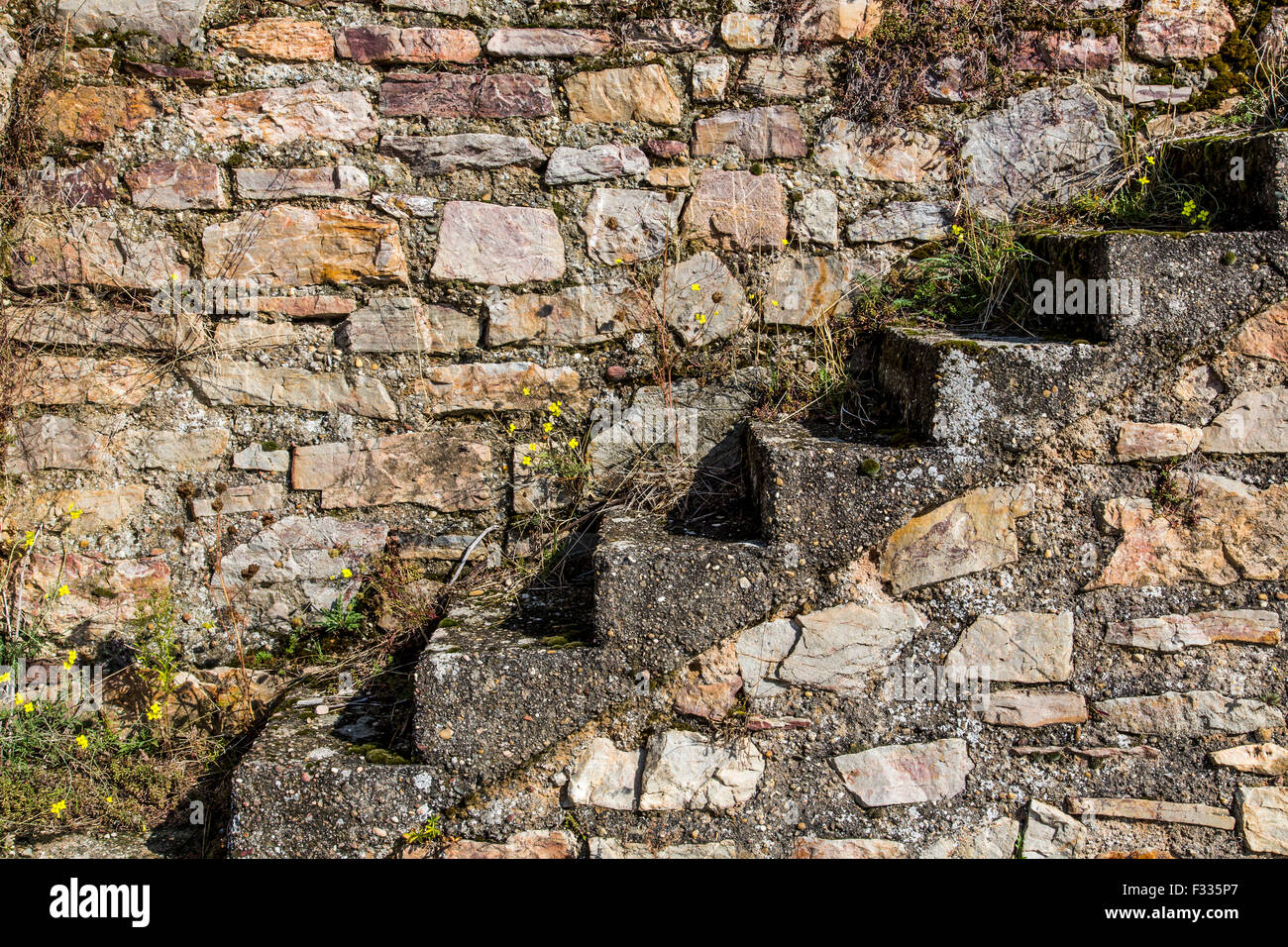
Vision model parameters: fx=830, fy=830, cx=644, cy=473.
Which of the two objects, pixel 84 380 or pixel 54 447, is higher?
pixel 84 380

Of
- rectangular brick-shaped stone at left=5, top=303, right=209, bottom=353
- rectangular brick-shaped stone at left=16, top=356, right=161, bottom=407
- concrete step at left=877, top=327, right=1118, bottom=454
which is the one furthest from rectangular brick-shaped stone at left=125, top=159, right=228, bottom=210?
concrete step at left=877, top=327, right=1118, bottom=454

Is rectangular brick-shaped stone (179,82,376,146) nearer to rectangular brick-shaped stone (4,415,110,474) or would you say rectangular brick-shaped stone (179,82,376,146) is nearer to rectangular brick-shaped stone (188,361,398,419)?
rectangular brick-shaped stone (188,361,398,419)

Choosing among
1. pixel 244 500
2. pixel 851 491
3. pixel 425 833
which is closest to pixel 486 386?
pixel 244 500

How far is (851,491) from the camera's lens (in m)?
2.21

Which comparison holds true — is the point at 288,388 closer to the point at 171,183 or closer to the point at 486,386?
the point at 486,386

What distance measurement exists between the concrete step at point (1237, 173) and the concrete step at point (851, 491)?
1181 mm

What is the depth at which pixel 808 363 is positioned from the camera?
2.87 meters

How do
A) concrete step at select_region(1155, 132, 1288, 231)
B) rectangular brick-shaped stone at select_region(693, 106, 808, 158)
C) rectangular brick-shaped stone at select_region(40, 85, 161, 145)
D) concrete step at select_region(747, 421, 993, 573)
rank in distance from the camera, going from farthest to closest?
rectangular brick-shaped stone at select_region(693, 106, 808, 158) → rectangular brick-shaped stone at select_region(40, 85, 161, 145) → concrete step at select_region(1155, 132, 1288, 231) → concrete step at select_region(747, 421, 993, 573)

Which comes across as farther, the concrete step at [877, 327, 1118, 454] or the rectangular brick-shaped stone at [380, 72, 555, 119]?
the rectangular brick-shaped stone at [380, 72, 555, 119]

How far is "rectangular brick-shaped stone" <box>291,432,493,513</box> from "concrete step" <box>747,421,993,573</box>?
111 cm

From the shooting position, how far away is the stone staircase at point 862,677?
214 centimetres

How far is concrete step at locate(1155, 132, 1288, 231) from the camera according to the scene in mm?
2379

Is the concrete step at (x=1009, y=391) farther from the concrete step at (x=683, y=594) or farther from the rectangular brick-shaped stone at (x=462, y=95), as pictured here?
the rectangular brick-shaped stone at (x=462, y=95)

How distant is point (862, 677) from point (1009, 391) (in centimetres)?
86
